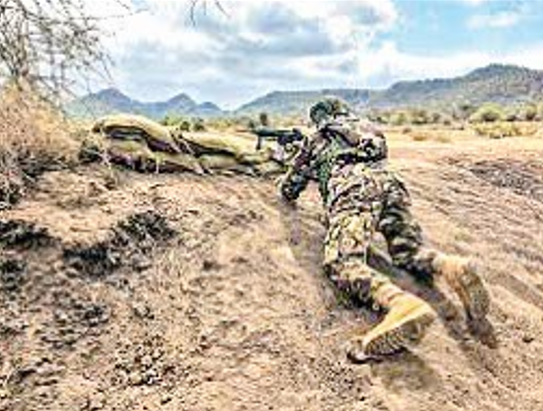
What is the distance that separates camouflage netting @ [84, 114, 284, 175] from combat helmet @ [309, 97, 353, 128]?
85 centimetres

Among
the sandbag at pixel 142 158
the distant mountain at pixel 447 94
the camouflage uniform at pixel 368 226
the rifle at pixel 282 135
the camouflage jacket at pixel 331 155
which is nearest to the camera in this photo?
the camouflage uniform at pixel 368 226

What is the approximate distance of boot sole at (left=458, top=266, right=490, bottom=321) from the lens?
6.80 meters

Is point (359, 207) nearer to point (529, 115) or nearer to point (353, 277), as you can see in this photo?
point (353, 277)

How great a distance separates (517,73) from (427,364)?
84.0 metres

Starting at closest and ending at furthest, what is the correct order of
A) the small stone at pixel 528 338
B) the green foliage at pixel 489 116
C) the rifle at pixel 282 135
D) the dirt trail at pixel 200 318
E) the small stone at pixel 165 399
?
the small stone at pixel 165 399 → the dirt trail at pixel 200 318 → the small stone at pixel 528 338 → the rifle at pixel 282 135 → the green foliage at pixel 489 116

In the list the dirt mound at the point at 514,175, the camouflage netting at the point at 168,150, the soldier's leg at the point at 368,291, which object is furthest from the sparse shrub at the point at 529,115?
the soldier's leg at the point at 368,291

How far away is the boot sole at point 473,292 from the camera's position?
6.80 meters

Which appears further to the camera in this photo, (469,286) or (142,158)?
(142,158)

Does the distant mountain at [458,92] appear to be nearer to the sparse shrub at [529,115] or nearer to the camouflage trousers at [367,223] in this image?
the sparse shrub at [529,115]

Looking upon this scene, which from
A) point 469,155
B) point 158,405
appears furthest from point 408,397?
point 469,155

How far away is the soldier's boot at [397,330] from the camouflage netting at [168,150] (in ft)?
8.02

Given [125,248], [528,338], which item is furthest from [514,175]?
[125,248]

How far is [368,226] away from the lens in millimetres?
7328

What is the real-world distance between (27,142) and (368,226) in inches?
96.3
